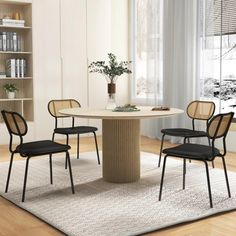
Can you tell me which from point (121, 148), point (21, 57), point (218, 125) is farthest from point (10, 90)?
point (218, 125)

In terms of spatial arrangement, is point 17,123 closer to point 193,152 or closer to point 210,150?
point 193,152

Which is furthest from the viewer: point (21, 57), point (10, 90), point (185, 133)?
point (21, 57)

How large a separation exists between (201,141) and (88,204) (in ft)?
9.77

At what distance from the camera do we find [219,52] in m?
5.79

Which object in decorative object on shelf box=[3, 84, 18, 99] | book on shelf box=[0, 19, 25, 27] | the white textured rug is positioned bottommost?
the white textured rug

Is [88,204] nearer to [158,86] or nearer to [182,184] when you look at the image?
[182,184]

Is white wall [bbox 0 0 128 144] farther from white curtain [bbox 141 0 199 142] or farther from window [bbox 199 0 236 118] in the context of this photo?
window [bbox 199 0 236 118]

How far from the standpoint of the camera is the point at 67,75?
673cm

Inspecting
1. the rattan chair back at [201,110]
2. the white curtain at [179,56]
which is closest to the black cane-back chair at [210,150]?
the rattan chair back at [201,110]

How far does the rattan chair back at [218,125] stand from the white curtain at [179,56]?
2673 mm

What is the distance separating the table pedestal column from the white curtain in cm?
224

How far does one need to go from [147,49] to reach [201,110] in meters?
2.33

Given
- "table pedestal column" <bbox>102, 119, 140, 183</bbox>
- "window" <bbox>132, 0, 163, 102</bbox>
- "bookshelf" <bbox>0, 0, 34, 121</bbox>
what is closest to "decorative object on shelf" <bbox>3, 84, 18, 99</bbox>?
"bookshelf" <bbox>0, 0, 34, 121</bbox>

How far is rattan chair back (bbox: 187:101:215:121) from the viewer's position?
476cm
